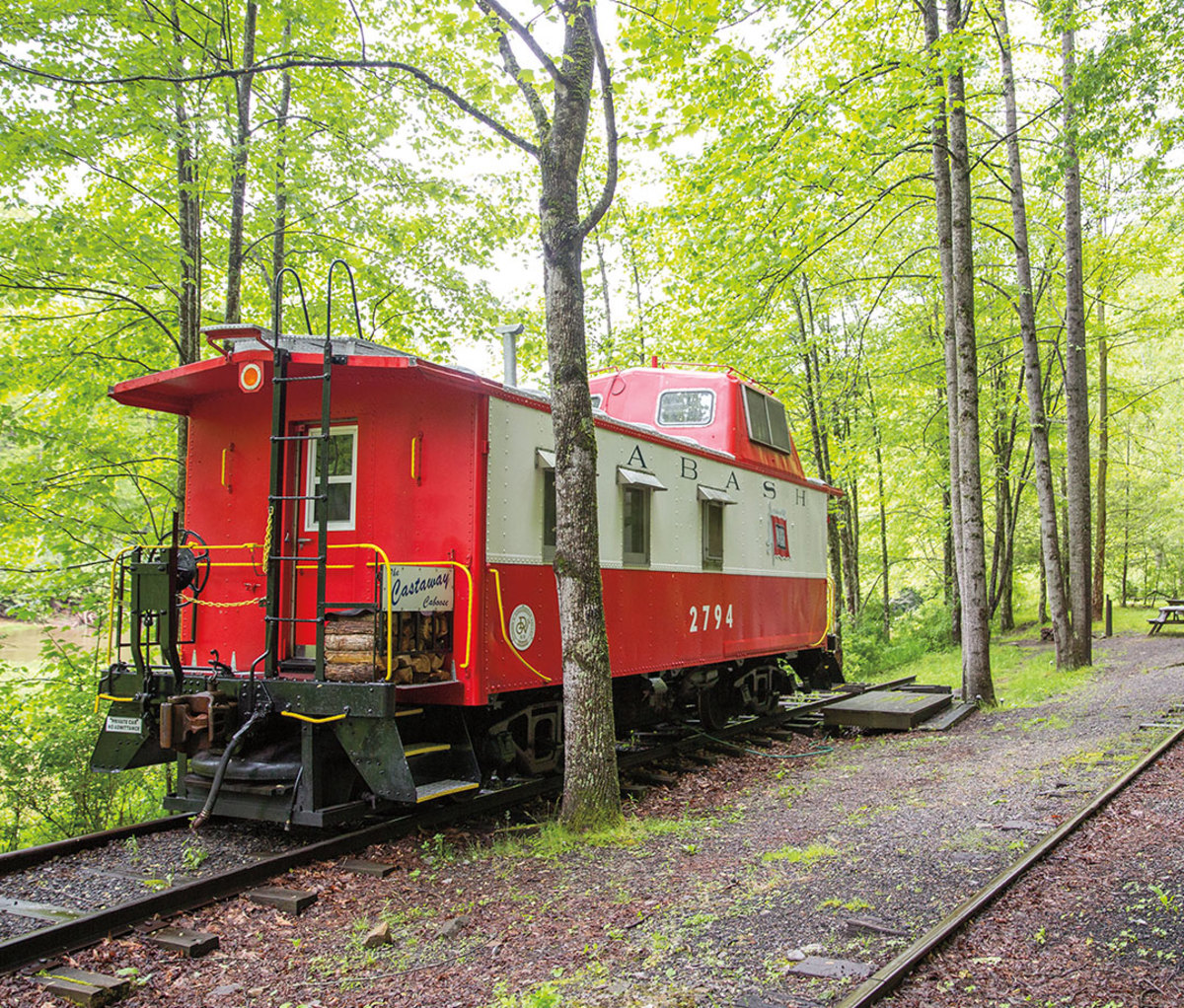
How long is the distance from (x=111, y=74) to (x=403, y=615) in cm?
587

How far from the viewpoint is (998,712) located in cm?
1126

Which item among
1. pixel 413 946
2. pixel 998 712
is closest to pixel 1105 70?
pixel 998 712

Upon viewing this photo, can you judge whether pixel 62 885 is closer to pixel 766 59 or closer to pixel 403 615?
pixel 403 615

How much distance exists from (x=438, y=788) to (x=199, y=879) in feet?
4.85

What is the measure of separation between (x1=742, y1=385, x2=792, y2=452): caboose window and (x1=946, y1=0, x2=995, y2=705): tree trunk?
2.27 meters

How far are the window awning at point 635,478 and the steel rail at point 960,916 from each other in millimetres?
4189

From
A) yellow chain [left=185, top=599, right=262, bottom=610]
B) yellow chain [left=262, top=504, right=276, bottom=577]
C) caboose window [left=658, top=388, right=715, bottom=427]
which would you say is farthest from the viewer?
caboose window [left=658, top=388, right=715, bottom=427]

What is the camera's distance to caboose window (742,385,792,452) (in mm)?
10867

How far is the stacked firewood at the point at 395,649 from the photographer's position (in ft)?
18.9

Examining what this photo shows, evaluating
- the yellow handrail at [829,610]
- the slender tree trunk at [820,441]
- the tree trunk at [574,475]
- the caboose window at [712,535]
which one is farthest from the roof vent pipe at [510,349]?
the slender tree trunk at [820,441]

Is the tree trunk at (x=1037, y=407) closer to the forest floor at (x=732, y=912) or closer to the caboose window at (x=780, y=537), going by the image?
the caboose window at (x=780, y=537)

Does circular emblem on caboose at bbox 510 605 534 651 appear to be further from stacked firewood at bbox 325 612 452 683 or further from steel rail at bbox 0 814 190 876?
steel rail at bbox 0 814 190 876

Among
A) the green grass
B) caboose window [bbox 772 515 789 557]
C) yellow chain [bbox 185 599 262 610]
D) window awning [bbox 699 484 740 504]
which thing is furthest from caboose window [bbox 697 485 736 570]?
the green grass

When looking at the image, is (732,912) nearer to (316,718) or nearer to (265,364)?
(316,718)
